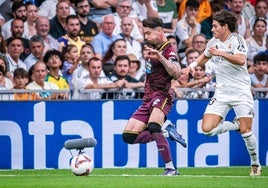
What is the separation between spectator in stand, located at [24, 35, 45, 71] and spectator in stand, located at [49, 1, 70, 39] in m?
0.94

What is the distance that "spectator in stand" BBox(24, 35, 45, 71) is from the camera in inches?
782

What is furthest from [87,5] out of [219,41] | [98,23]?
[219,41]

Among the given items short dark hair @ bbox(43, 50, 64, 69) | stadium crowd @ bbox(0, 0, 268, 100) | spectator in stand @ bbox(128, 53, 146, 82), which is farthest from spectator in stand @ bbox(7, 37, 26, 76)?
spectator in stand @ bbox(128, 53, 146, 82)

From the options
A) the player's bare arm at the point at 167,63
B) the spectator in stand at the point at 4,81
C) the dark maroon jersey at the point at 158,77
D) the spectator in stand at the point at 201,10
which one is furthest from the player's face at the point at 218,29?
the spectator in stand at the point at 201,10

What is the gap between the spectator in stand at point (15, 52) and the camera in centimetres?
1959

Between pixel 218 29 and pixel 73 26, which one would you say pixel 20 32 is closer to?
pixel 73 26

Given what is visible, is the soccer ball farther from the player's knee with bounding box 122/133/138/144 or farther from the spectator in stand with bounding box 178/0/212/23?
the spectator in stand with bounding box 178/0/212/23

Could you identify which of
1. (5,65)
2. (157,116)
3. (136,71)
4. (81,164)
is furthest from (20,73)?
(81,164)

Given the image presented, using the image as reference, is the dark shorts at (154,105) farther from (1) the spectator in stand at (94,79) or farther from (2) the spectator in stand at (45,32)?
(2) the spectator in stand at (45,32)

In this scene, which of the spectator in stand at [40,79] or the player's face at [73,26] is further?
the player's face at [73,26]

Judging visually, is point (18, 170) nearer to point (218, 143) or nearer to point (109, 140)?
point (109, 140)

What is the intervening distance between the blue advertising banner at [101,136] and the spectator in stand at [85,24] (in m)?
3.84

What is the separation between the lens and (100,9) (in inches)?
862

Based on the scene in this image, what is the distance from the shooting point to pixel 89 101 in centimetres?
1745
